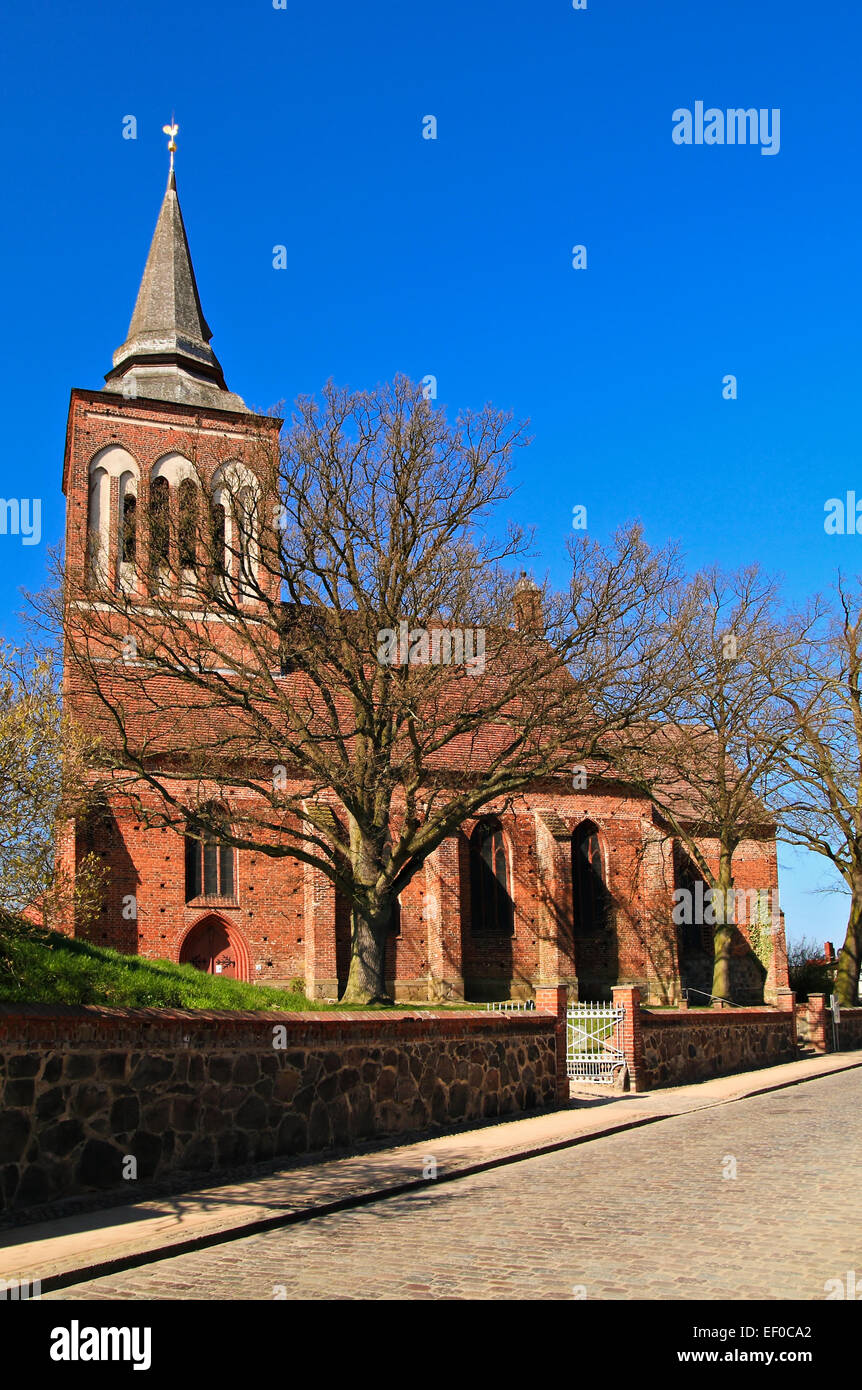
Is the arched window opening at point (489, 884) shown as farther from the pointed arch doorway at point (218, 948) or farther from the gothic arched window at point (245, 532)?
the gothic arched window at point (245, 532)

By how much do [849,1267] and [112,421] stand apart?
3134cm

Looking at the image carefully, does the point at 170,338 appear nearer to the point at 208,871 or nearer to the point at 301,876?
the point at 208,871

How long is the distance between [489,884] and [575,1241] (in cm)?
2623

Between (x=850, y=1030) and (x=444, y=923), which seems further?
(x=850, y=1030)

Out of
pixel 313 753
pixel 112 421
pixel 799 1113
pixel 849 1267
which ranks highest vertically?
pixel 112 421

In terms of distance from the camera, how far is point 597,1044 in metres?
21.8

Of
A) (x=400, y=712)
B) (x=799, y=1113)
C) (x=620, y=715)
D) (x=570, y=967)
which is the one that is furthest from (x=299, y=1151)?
(x=570, y=967)

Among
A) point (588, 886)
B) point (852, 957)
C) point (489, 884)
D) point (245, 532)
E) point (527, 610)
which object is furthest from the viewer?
point (588, 886)

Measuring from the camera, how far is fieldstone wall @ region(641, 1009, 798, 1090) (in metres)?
21.8

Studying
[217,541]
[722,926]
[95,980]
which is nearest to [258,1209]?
[95,980]

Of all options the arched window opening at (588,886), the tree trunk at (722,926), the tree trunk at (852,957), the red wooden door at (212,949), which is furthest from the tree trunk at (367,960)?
the tree trunk at (852,957)

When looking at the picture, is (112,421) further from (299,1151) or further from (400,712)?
(299,1151)

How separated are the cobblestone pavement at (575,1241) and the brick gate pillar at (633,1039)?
25.2 ft
